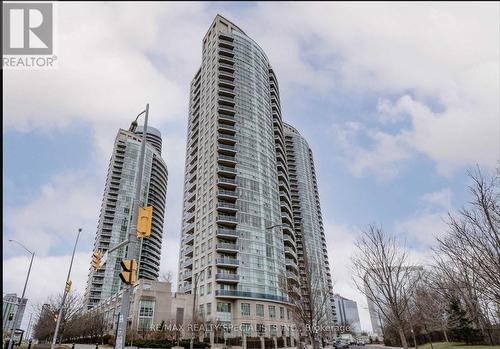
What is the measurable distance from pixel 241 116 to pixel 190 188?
2263cm

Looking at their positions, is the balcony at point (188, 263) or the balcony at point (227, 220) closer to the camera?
the balcony at point (227, 220)

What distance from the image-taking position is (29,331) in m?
103

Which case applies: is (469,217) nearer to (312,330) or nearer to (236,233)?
(312,330)

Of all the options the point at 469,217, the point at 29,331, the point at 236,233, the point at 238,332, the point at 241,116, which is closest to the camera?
the point at 469,217

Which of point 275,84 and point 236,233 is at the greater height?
point 275,84

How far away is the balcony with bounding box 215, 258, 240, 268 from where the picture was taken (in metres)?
64.4

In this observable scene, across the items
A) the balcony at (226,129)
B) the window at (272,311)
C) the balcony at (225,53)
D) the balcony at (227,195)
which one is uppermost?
the balcony at (225,53)

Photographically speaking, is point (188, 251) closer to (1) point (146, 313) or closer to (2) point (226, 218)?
(2) point (226, 218)

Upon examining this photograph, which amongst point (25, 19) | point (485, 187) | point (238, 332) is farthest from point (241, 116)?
point (25, 19)

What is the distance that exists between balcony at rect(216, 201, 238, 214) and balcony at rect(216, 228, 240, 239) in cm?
415

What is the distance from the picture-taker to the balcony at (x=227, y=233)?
67.2m

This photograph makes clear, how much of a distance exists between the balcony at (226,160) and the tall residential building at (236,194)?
0.75 ft

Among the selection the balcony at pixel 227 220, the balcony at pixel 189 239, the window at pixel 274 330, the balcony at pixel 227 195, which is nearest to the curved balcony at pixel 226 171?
the balcony at pixel 227 195

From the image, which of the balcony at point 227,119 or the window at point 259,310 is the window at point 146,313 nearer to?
the window at point 259,310
